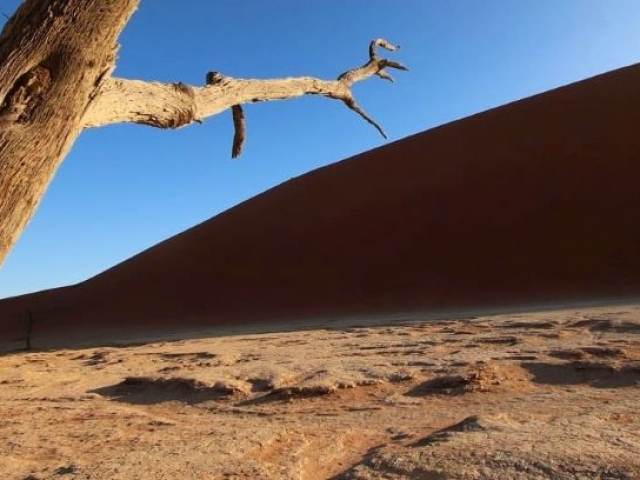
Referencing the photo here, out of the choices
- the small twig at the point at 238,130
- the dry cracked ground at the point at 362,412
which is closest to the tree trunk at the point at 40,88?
the small twig at the point at 238,130

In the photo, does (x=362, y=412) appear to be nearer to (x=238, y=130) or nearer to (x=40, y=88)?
(x=238, y=130)

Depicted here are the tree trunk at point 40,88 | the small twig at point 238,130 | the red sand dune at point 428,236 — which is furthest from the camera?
the red sand dune at point 428,236

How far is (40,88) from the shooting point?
1.51 meters

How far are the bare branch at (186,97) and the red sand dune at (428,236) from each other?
952 centimetres

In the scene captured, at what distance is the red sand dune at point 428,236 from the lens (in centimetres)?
1298

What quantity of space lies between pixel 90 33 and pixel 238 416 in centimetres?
303

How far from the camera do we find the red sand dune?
1298 centimetres

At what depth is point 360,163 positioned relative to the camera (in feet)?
70.6

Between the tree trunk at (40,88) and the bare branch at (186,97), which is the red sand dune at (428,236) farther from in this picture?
the tree trunk at (40,88)

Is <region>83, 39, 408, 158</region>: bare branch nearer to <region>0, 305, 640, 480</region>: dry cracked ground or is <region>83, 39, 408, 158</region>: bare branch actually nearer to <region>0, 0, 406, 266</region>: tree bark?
Answer: <region>0, 0, 406, 266</region>: tree bark

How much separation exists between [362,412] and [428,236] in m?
11.9

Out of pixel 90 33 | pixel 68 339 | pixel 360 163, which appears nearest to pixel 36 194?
pixel 90 33

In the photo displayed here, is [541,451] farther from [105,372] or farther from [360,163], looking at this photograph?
[360,163]

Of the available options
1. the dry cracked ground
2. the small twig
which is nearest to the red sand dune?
the dry cracked ground
